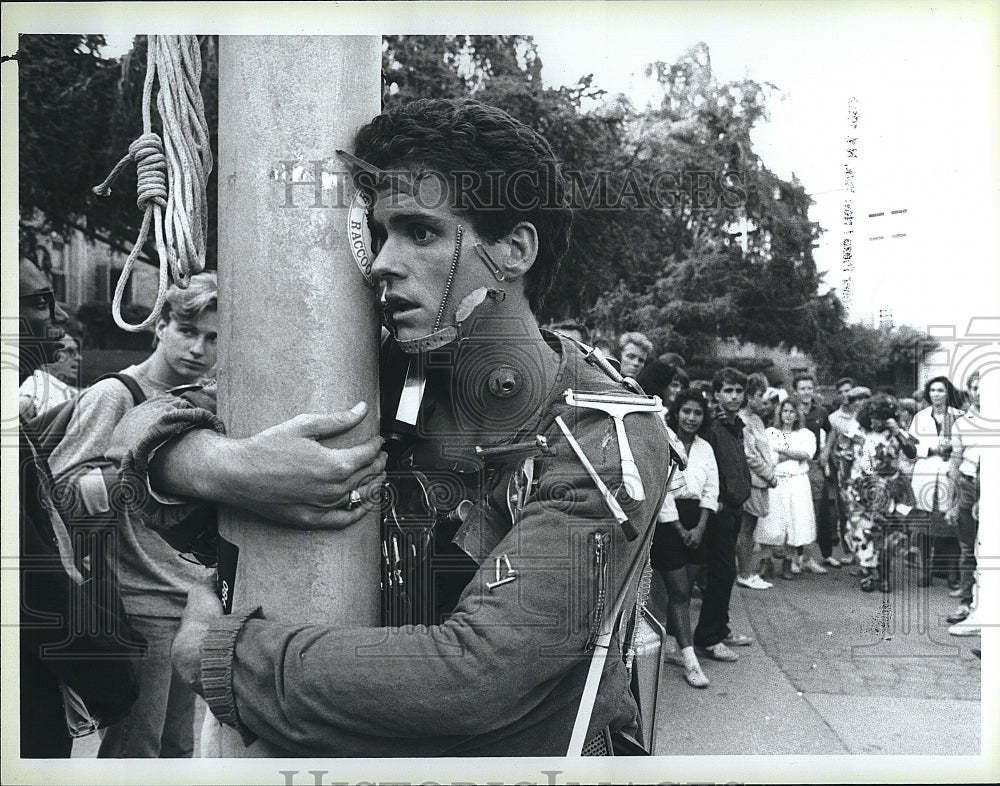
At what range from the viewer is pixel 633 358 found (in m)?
3.95

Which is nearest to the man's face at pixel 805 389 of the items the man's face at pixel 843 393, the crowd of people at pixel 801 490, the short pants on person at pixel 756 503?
the crowd of people at pixel 801 490

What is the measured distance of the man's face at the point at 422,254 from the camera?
1706 millimetres

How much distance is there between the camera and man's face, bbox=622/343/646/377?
3.93 meters

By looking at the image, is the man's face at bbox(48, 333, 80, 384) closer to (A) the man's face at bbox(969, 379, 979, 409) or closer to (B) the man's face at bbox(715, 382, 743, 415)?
(B) the man's face at bbox(715, 382, 743, 415)

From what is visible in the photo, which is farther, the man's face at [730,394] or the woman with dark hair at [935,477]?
the man's face at [730,394]

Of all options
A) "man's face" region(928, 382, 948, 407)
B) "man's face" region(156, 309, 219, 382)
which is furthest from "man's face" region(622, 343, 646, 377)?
"man's face" region(156, 309, 219, 382)

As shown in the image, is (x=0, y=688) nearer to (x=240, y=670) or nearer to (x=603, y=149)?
(x=240, y=670)

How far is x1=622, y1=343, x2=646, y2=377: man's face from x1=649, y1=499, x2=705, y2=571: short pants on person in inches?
28.8

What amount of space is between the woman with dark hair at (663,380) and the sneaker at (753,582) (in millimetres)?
833

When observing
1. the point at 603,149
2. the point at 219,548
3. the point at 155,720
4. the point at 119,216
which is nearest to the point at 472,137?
the point at 219,548

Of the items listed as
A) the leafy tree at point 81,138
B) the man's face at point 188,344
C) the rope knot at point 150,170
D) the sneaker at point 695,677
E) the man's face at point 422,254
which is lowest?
the sneaker at point 695,677

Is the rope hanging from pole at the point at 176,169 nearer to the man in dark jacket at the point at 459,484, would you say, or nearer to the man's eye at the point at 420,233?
the man in dark jacket at the point at 459,484

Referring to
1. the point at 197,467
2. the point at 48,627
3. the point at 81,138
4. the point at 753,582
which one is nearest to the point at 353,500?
the point at 197,467

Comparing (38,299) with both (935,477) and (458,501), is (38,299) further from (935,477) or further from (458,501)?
(935,477)
